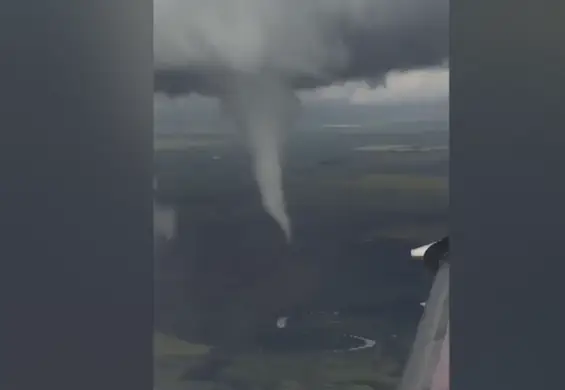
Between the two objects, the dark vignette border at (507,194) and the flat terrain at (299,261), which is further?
the flat terrain at (299,261)

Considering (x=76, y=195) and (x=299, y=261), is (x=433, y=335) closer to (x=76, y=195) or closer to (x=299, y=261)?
(x=299, y=261)

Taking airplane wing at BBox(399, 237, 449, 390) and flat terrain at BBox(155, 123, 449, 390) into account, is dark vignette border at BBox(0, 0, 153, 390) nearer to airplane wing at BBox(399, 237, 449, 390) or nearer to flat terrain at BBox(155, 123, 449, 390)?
flat terrain at BBox(155, 123, 449, 390)

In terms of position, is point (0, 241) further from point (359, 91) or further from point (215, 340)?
point (359, 91)

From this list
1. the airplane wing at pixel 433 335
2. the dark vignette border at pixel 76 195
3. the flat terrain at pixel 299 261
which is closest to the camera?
the dark vignette border at pixel 76 195

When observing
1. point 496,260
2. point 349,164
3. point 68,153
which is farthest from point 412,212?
point 68,153

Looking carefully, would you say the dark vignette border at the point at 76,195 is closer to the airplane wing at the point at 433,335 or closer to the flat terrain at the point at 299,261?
the flat terrain at the point at 299,261

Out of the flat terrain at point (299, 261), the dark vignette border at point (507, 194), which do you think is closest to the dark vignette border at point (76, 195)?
the flat terrain at point (299, 261)

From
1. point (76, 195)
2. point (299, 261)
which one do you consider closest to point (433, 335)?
point (299, 261)

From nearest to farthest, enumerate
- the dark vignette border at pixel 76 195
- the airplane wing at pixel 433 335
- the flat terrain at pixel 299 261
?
the dark vignette border at pixel 76 195, the airplane wing at pixel 433 335, the flat terrain at pixel 299 261
